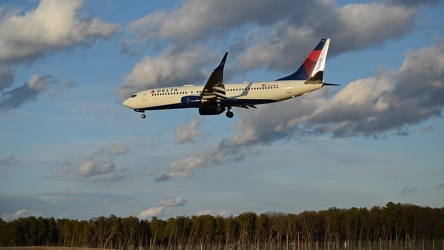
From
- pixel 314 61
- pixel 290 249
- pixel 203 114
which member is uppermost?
pixel 314 61

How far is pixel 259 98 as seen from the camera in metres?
78.4

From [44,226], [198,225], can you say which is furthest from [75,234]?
[198,225]

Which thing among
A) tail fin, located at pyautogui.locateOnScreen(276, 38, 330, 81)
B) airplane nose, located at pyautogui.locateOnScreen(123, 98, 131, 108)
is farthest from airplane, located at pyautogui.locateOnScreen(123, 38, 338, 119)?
airplane nose, located at pyautogui.locateOnScreen(123, 98, 131, 108)

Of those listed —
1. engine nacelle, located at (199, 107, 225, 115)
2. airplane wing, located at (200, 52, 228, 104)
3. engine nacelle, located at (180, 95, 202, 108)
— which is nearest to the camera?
airplane wing, located at (200, 52, 228, 104)

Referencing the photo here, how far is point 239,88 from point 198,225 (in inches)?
1412

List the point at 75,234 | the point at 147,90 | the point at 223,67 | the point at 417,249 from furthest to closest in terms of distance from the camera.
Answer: the point at 75,234, the point at 147,90, the point at 417,249, the point at 223,67

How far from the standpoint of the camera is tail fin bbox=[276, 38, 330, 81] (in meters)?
82.7

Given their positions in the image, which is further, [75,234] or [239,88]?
[75,234]

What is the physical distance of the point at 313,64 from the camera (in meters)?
83.7

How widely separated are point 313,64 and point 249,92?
9.26 metres

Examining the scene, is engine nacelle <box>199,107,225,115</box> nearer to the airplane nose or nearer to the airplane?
the airplane

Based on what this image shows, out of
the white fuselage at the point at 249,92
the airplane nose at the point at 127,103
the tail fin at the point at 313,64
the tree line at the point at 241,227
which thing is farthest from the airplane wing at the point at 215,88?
the tree line at the point at 241,227

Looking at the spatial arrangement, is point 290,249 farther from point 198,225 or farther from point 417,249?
point 198,225

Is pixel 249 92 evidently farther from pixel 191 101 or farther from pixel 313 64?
pixel 313 64
